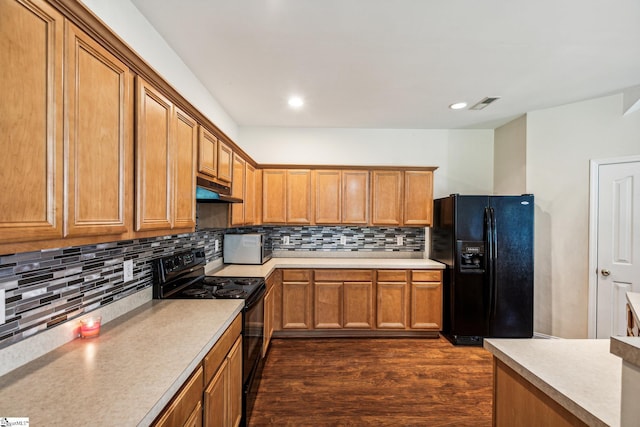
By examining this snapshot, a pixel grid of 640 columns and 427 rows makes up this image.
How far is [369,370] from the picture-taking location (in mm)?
2664

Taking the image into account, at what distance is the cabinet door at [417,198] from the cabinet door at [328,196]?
2.80ft

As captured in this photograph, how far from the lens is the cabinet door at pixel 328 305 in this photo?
10.9ft

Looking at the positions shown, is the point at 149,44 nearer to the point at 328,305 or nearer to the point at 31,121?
the point at 31,121

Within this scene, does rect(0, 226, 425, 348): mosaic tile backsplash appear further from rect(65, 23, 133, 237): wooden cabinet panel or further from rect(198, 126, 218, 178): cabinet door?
rect(198, 126, 218, 178): cabinet door

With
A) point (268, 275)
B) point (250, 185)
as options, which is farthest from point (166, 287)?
point (250, 185)

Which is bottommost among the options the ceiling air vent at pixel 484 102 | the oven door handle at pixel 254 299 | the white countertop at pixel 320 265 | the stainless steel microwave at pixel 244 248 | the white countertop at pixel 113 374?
the oven door handle at pixel 254 299

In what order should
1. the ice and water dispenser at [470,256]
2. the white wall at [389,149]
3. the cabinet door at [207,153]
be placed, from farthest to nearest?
1. the white wall at [389,149]
2. the ice and water dispenser at [470,256]
3. the cabinet door at [207,153]

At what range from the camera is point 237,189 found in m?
2.74

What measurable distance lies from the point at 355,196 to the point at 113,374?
9.76 feet

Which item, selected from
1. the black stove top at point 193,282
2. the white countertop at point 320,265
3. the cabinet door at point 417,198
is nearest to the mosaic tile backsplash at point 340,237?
the white countertop at point 320,265

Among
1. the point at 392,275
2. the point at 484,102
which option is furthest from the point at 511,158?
the point at 392,275

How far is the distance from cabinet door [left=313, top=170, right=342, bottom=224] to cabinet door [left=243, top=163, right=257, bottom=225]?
2.55 feet

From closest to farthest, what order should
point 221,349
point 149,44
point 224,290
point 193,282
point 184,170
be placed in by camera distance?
1. point 221,349
2. point 184,170
3. point 149,44
4. point 224,290
5. point 193,282

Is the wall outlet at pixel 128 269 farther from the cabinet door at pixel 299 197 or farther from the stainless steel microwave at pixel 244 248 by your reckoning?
the cabinet door at pixel 299 197
